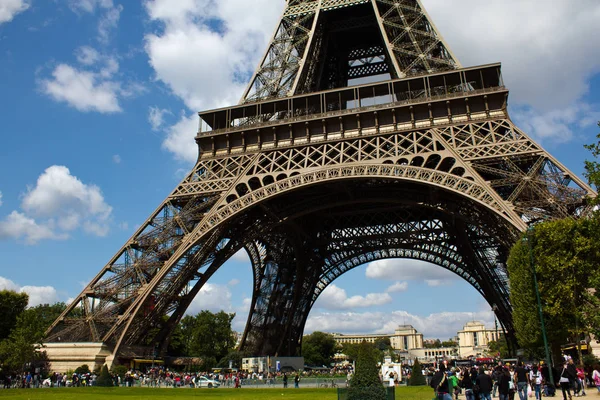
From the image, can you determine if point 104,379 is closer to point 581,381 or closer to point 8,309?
point 8,309

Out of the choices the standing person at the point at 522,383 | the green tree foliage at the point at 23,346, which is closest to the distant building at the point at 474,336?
the green tree foliage at the point at 23,346

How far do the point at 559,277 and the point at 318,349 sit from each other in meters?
93.2

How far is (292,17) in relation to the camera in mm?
40406

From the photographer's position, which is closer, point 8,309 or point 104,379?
point 104,379

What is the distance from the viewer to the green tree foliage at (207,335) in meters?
72.2

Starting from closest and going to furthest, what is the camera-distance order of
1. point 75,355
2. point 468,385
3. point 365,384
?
point 365,384
point 468,385
point 75,355

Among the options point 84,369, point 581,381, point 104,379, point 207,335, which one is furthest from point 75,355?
point 207,335

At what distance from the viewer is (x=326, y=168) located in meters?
29.2

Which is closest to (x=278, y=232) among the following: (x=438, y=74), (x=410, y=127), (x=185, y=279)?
(x=185, y=279)

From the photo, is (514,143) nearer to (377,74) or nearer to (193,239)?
(193,239)

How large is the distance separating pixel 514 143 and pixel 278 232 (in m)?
19.4

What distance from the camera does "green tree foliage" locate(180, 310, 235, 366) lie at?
237 feet

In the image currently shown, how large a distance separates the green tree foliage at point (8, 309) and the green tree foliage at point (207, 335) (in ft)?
115

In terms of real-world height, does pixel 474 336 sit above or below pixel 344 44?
below
